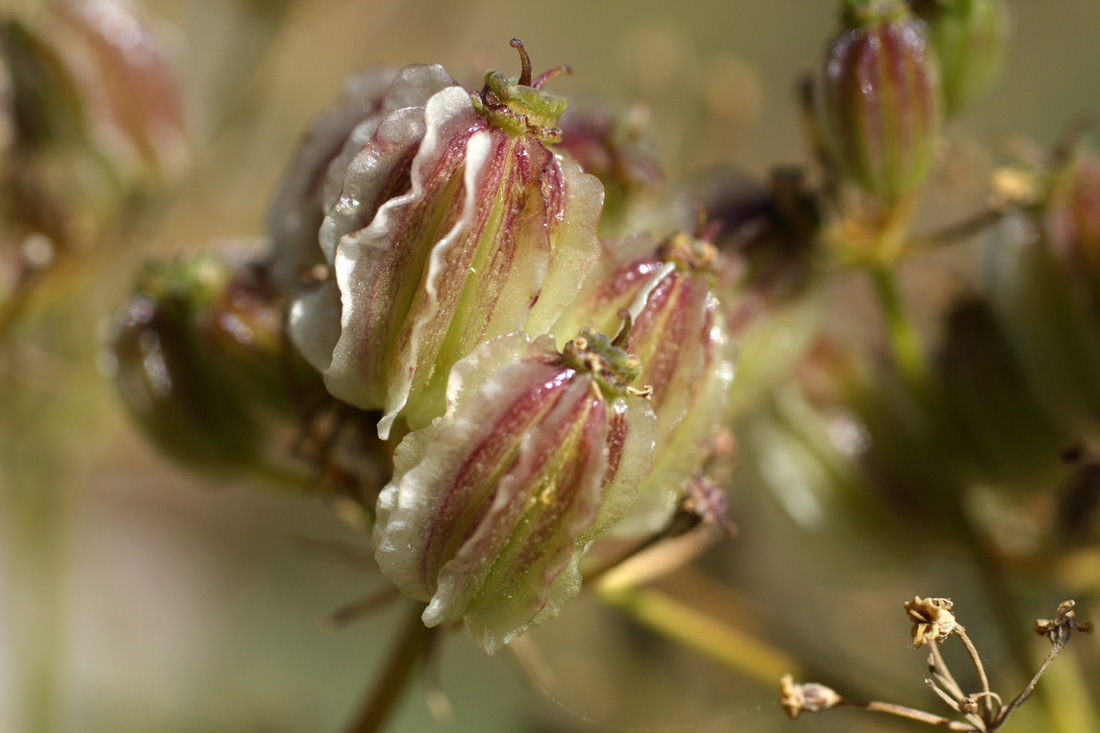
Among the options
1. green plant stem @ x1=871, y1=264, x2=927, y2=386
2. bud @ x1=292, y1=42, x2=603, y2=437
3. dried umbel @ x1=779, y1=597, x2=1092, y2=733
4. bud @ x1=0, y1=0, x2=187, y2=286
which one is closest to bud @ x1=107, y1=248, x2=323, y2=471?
bud @ x1=292, y1=42, x2=603, y2=437

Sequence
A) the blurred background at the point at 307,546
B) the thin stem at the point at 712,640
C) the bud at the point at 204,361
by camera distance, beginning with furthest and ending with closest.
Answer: the blurred background at the point at 307,546 → the thin stem at the point at 712,640 → the bud at the point at 204,361

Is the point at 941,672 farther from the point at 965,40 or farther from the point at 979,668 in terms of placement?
the point at 965,40

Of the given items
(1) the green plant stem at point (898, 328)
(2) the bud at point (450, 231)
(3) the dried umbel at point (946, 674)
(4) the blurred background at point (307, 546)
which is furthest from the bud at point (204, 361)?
(1) the green plant stem at point (898, 328)

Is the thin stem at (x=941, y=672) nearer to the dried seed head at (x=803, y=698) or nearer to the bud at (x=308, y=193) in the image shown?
the dried seed head at (x=803, y=698)

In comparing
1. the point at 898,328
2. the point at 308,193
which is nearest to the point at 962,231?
the point at 898,328

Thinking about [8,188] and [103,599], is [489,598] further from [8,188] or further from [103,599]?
[103,599]

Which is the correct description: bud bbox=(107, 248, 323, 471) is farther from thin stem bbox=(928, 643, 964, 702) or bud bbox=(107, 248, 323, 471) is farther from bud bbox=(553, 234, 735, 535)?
thin stem bbox=(928, 643, 964, 702)

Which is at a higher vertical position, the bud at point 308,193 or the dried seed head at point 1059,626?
the bud at point 308,193

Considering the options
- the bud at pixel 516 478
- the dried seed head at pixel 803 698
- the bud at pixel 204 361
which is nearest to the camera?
the bud at pixel 516 478
